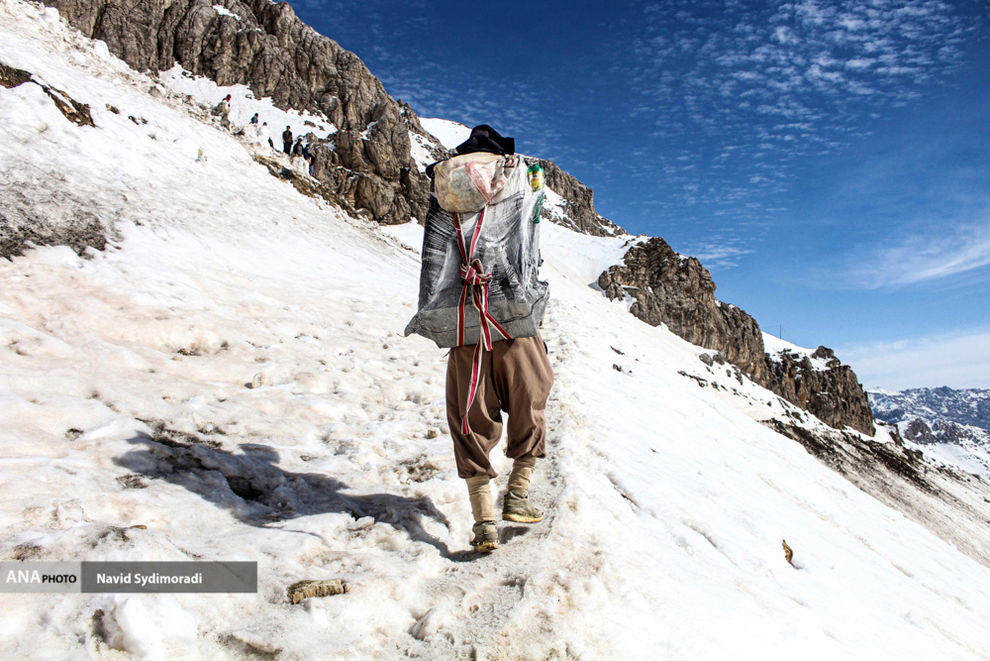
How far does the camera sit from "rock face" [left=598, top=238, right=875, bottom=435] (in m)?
51.5

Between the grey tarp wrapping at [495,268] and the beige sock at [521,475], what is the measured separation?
28.3 inches

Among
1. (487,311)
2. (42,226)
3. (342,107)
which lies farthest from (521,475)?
(342,107)

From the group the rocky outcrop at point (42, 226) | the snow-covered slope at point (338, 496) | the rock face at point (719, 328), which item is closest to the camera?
the snow-covered slope at point (338, 496)

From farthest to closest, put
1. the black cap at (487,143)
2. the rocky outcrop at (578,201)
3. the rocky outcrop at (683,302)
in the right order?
the rocky outcrop at (578,201), the rocky outcrop at (683,302), the black cap at (487,143)

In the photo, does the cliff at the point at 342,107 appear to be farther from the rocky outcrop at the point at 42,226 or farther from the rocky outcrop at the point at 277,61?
the rocky outcrop at the point at 42,226

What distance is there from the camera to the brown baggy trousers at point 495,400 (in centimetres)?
293

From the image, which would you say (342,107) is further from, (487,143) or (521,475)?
(521,475)

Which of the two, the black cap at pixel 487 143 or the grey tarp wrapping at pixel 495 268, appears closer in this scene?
the grey tarp wrapping at pixel 495 268

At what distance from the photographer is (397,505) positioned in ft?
10.5

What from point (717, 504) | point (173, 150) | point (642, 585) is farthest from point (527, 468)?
point (173, 150)

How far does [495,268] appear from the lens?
297 centimetres

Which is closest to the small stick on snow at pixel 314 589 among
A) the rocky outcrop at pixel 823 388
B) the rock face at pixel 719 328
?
the rock face at pixel 719 328

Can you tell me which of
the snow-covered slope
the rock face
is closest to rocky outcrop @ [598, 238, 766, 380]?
the rock face

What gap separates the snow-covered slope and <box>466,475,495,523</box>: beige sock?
21 cm
